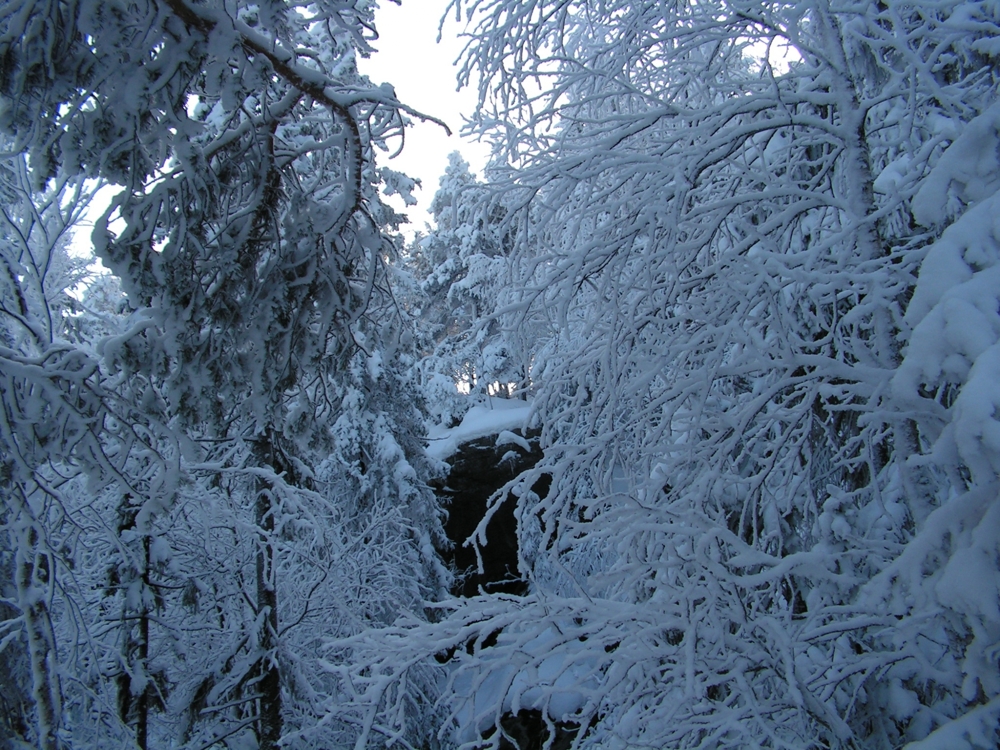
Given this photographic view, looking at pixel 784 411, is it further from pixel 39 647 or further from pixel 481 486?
pixel 481 486

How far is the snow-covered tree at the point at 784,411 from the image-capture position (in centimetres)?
204

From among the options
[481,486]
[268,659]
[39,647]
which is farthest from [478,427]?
[39,647]

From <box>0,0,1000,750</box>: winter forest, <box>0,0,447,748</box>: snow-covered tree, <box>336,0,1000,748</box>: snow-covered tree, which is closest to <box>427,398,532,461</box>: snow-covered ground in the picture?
<box>0,0,447,748</box>: snow-covered tree

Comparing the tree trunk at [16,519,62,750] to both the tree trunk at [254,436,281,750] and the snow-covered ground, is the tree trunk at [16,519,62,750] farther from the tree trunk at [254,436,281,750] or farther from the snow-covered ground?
the snow-covered ground

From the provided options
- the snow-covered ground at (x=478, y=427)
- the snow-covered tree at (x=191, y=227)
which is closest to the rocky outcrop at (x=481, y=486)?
the snow-covered ground at (x=478, y=427)

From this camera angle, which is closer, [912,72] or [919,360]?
[919,360]

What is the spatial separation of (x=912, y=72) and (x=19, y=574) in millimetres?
6663

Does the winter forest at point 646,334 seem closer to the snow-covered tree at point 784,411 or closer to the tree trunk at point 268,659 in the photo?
the snow-covered tree at point 784,411

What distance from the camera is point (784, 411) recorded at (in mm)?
3305

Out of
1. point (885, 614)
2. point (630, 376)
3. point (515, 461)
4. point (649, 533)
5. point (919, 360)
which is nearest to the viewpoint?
point (919, 360)

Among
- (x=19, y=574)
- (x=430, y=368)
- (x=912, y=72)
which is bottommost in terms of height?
(x=19, y=574)

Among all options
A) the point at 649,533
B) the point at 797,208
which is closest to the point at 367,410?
the point at 649,533

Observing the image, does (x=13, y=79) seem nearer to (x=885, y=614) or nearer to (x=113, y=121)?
(x=113, y=121)

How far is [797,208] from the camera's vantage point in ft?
10.3
